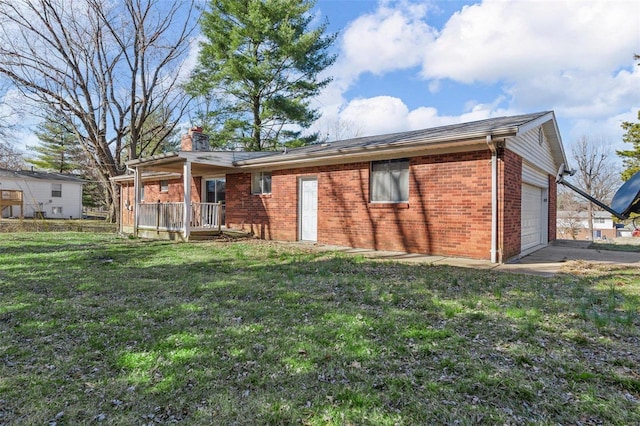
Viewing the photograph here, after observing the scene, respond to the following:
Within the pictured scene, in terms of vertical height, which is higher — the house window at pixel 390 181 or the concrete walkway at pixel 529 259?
the house window at pixel 390 181

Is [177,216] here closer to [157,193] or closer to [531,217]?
[157,193]

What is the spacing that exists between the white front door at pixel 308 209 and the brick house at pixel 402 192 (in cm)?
3

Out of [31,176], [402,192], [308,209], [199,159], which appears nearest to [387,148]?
[402,192]

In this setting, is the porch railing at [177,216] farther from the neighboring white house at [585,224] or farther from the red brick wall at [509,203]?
the neighboring white house at [585,224]

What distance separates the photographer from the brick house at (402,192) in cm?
787

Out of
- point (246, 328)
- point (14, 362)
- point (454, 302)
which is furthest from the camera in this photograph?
point (454, 302)

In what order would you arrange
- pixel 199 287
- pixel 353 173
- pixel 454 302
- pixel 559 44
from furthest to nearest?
pixel 559 44, pixel 353 173, pixel 199 287, pixel 454 302

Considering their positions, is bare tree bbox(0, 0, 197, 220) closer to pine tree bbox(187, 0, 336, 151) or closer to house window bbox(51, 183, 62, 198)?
pine tree bbox(187, 0, 336, 151)

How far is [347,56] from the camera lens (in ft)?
71.5

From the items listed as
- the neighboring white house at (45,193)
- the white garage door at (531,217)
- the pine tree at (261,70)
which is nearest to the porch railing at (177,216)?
the pine tree at (261,70)

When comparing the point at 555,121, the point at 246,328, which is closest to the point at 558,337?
the point at 246,328

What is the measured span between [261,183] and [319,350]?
10.1 m

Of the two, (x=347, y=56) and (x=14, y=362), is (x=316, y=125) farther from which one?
(x=14, y=362)

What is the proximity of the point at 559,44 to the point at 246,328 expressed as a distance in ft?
49.6
